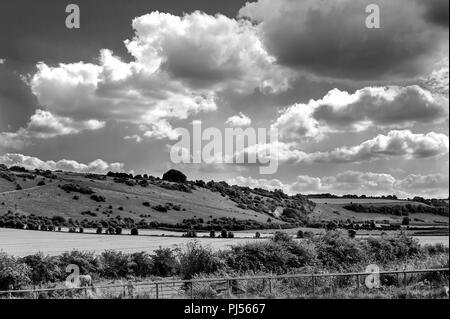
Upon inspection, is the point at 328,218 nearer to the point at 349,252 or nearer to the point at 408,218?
the point at 408,218

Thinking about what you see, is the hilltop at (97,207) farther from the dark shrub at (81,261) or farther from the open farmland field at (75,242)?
the dark shrub at (81,261)

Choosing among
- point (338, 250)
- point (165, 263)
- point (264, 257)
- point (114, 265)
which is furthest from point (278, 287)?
point (114, 265)

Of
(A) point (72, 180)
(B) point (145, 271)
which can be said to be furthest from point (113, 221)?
(B) point (145, 271)

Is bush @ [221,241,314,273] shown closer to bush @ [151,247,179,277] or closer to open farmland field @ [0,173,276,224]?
bush @ [151,247,179,277]

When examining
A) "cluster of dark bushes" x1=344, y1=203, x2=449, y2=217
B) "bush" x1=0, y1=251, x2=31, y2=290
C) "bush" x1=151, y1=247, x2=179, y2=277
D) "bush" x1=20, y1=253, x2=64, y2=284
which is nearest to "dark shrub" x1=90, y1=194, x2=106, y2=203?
"cluster of dark bushes" x1=344, y1=203, x2=449, y2=217

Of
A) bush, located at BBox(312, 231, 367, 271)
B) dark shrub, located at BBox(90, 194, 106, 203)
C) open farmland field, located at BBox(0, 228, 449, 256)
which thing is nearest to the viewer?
bush, located at BBox(312, 231, 367, 271)

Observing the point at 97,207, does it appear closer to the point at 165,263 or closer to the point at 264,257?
the point at 165,263

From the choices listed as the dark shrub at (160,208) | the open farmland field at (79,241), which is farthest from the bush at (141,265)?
the dark shrub at (160,208)

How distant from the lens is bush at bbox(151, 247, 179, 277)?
63.1 meters

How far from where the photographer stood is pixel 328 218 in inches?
7254

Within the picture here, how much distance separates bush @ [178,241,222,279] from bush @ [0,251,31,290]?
570 inches

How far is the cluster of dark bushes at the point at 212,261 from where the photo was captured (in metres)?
55.1
